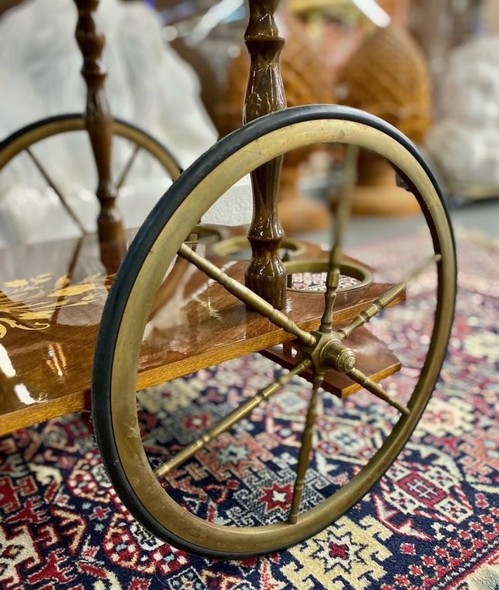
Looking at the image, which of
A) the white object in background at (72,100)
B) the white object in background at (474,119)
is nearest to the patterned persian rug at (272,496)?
the white object in background at (72,100)

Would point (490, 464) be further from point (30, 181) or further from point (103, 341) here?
point (30, 181)

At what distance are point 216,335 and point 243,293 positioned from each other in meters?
0.13

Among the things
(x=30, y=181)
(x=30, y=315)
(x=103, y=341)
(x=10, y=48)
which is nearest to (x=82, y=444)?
(x=30, y=315)

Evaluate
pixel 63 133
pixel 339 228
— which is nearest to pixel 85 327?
pixel 339 228

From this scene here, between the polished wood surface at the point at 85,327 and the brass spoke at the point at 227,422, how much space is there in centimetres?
7

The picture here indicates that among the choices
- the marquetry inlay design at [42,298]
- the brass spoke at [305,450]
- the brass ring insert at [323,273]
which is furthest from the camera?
the brass ring insert at [323,273]

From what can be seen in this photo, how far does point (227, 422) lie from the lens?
71cm

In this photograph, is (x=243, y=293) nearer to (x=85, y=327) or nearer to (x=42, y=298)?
(x=85, y=327)

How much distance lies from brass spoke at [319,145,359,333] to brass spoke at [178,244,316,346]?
38 mm

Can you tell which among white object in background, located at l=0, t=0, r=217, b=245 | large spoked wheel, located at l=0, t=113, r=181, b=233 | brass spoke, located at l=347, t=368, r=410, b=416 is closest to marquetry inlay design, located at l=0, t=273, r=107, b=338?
large spoked wheel, located at l=0, t=113, r=181, b=233

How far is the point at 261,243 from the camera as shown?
2.72 ft

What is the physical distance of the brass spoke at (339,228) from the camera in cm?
63

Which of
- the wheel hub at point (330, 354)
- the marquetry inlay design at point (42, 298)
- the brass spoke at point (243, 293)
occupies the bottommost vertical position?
the wheel hub at point (330, 354)

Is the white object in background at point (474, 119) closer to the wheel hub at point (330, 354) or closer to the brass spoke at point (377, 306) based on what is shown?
the brass spoke at point (377, 306)
